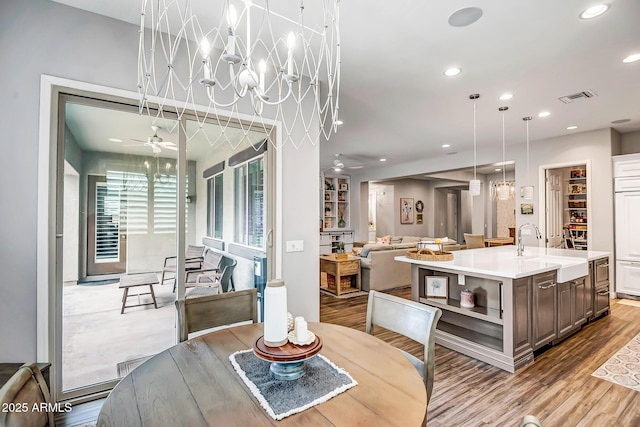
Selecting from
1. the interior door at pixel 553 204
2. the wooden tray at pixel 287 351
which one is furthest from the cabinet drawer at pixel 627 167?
the wooden tray at pixel 287 351

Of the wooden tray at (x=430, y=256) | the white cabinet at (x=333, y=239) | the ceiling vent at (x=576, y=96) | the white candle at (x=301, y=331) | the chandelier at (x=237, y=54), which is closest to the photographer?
the white candle at (x=301, y=331)

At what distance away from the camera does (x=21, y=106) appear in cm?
201

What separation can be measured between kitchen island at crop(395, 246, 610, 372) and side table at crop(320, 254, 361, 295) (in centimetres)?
199

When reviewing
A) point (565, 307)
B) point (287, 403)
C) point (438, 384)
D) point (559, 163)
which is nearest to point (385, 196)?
point (559, 163)

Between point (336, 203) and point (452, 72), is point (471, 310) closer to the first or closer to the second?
point (452, 72)

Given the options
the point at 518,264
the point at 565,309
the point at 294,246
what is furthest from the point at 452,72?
the point at 565,309

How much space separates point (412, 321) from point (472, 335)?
6.72ft

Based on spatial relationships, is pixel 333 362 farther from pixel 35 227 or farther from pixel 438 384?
pixel 35 227

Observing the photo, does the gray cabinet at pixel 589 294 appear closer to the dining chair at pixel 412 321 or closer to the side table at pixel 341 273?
the side table at pixel 341 273

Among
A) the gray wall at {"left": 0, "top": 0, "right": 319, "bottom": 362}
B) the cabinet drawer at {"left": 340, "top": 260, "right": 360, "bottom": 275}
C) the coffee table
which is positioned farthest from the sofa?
the gray wall at {"left": 0, "top": 0, "right": 319, "bottom": 362}

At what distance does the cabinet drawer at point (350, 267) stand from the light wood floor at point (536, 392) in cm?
200

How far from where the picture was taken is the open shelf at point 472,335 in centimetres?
295

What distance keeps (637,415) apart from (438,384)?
4.23ft

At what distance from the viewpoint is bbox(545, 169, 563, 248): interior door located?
591cm
